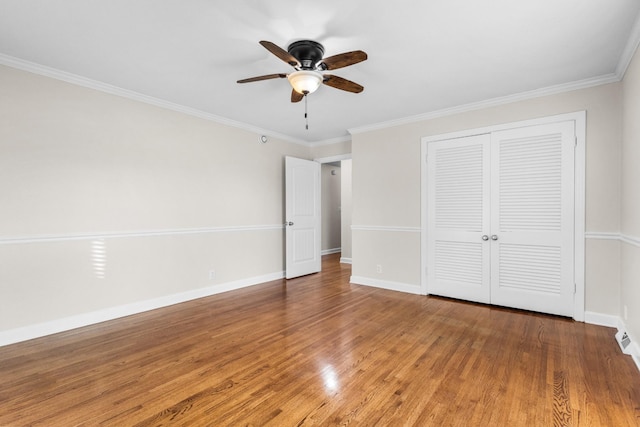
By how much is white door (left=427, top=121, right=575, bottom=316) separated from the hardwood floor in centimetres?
37

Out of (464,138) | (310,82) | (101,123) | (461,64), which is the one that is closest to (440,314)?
(464,138)

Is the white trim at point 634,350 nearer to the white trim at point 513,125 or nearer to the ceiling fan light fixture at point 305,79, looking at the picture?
the white trim at point 513,125

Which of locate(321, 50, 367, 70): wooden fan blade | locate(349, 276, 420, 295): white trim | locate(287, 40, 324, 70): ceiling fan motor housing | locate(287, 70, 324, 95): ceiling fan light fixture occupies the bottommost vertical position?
locate(349, 276, 420, 295): white trim

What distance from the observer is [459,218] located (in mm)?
4004

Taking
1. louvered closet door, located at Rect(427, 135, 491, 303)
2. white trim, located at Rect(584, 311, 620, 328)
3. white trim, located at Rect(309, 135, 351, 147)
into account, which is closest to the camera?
white trim, located at Rect(584, 311, 620, 328)

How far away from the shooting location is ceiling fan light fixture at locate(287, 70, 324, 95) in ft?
7.88

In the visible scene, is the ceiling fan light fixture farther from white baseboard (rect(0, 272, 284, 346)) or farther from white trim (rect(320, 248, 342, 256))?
white trim (rect(320, 248, 342, 256))

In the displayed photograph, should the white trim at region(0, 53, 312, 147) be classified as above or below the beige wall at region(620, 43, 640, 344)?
above

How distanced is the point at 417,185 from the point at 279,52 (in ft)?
9.35

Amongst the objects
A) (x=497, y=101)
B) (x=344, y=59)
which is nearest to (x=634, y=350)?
(x=497, y=101)

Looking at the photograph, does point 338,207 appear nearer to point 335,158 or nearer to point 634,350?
point 335,158

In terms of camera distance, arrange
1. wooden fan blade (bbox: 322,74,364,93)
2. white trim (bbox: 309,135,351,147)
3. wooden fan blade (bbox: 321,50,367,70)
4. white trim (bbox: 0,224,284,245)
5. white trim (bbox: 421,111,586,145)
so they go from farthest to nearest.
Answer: white trim (bbox: 309,135,351,147), white trim (bbox: 421,111,586,145), white trim (bbox: 0,224,284,245), wooden fan blade (bbox: 322,74,364,93), wooden fan blade (bbox: 321,50,367,70)

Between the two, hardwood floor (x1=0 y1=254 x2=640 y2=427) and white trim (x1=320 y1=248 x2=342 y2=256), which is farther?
white trim (x1=320 y1=248 x2=342 y2=256)

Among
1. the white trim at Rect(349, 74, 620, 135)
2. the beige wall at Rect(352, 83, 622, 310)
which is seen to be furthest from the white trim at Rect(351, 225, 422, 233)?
the white trim at Rect(349, 74, 620, 135)
